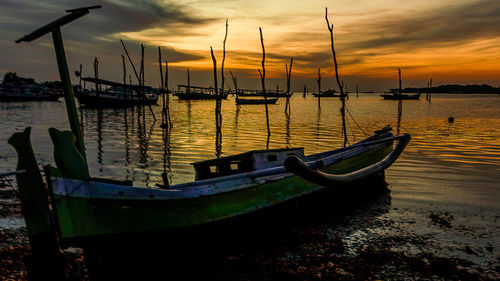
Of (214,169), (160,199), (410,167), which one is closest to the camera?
(160,199)

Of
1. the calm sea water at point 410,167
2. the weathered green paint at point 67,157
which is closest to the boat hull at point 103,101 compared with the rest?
the calm sea water at point 410,167

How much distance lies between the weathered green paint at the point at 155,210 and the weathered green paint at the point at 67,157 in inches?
6.6

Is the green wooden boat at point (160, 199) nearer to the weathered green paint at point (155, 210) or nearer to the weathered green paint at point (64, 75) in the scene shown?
the weathered green paint at point (155, 210)

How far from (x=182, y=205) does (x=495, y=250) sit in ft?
18.7

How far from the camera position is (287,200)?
6492 mm

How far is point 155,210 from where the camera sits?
4762 mm

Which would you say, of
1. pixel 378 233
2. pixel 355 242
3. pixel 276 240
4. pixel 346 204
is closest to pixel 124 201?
pixel 276 240

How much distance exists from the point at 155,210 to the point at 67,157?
1.42 meters

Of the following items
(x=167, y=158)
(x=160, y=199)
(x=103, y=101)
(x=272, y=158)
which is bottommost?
(x=167, y=158)

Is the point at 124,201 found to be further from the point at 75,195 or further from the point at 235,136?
the point at 235,136

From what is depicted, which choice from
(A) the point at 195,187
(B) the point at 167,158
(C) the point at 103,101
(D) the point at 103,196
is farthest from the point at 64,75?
(C) the point at 103,101

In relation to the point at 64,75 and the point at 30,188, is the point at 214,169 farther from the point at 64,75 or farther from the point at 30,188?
the point at 30,188

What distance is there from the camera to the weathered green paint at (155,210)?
13.8 feet

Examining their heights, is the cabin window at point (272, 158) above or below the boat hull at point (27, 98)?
below
